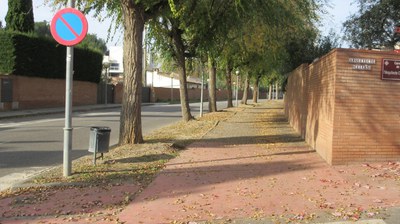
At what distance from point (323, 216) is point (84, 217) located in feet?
9.96

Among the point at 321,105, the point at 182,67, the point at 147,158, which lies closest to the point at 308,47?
the point at 182,67

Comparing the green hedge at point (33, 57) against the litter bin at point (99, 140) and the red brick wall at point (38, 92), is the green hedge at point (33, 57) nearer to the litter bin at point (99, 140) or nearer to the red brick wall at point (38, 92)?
the red brick wall at point (38, 92)

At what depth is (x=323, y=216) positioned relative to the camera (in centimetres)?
610

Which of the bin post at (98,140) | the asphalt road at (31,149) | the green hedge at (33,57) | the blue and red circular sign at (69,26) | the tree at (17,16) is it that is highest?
the tree at (17,16)

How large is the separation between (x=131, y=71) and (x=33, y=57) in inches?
815

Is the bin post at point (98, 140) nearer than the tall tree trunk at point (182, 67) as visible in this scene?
Yes

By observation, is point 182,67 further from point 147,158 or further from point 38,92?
point 38,92

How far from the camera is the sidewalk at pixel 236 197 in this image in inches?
241

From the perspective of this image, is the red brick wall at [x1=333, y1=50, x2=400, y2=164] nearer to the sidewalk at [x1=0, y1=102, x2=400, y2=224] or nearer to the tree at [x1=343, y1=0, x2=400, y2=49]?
the sidewalk at [x1=0, y1=102, x2=400, y2=224]

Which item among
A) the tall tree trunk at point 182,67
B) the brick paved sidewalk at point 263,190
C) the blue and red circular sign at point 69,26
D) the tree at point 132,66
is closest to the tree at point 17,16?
the tall tree trunk at point 182,67

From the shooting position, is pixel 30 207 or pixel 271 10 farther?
pixel 271 10

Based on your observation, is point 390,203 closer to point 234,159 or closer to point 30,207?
point 234,159

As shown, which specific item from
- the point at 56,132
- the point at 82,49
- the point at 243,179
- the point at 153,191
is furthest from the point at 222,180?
the point at 82,49

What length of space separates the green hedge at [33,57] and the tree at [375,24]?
16.0 meters
